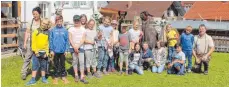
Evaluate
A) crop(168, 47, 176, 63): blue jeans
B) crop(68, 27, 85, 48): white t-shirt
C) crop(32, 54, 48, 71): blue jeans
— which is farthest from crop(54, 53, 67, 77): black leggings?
crop(168, 47, 176, 63): blue jeans

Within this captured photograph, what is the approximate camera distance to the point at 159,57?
39.2 feet

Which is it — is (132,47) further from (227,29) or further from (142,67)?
(227,29)

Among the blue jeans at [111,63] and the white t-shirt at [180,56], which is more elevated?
the white t-shirt at [180,56]

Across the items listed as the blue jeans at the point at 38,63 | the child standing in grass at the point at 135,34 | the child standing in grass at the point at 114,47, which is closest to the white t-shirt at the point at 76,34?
the blue jeans at the point at 38,63

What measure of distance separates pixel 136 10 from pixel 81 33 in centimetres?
4161

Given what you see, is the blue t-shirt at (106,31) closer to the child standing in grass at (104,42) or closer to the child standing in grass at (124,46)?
the child standing in grass at (104,42)

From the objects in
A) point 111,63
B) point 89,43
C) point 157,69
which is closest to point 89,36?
point 89,43

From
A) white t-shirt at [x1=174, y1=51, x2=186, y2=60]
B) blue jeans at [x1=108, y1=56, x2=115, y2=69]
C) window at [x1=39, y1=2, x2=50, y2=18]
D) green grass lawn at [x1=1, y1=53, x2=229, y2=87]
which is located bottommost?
green grass lawn at [x1=1, y1=53, x2=229, y2=87]

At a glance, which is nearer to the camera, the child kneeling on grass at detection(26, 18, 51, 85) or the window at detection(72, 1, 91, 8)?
the child kneeling on grass at detection(26, 18, 51, 85)

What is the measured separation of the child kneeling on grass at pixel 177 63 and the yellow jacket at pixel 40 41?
12.9 ft

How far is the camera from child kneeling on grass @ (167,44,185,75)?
37.5ft

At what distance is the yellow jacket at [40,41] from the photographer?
9258 mm

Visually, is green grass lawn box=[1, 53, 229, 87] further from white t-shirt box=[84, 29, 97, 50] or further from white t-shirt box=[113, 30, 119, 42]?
white t-shirt box=[113, 30, 119, 42]

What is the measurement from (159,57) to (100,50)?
83.5 inches
